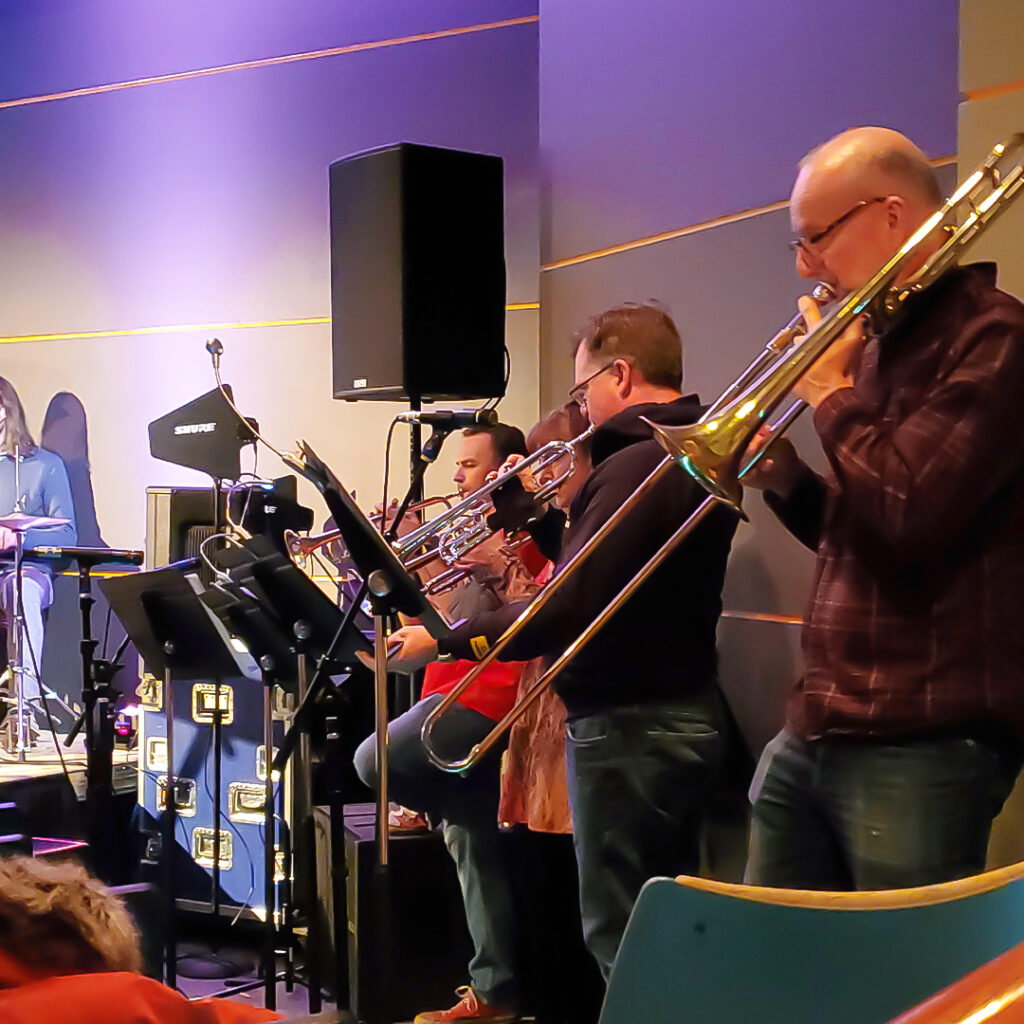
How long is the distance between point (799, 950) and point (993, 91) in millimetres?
1637

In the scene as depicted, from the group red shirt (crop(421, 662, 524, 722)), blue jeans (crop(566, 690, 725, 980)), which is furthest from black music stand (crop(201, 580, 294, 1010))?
blue jeans (crop(566, 690, 725, 980))

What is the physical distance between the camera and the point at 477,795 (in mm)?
3225

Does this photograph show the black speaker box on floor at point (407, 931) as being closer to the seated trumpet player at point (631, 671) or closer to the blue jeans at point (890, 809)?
the seated trumpet player at point (631, 671)

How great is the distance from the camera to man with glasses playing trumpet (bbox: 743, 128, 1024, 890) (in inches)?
65.9

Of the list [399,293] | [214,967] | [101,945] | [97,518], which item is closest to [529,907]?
[214,967]

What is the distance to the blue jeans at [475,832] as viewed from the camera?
3.18 m

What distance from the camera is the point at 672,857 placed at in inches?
100

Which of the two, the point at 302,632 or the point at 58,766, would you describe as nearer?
the point at 302,632

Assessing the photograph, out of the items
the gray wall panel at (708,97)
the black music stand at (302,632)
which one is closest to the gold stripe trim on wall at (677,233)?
the gray wall panel at (708,97)

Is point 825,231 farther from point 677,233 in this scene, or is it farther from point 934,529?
point 677,233

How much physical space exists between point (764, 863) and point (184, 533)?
2.98m

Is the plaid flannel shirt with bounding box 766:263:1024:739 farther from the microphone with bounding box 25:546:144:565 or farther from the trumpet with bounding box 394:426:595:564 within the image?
the microphone with bounding box 25:546:144:565

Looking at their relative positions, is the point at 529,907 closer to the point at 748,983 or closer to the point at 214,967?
the point at 214,967

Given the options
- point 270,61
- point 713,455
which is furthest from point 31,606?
point 713,455
